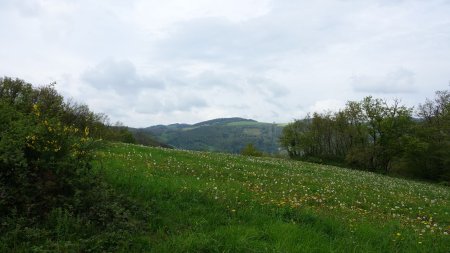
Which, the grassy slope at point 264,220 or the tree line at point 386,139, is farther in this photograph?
the tree line at point 386,139

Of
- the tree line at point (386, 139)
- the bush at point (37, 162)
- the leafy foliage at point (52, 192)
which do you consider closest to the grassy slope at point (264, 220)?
the leafy foliage at point (52, 192)

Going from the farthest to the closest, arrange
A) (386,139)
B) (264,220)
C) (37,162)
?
(386,139)
(264,220)
(37,162)

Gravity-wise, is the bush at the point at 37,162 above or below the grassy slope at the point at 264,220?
above

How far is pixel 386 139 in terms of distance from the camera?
223ft

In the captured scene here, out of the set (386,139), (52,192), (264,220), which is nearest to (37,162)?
(52,192)

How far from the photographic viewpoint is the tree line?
60312mm

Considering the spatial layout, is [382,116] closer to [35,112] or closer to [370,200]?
[370,200]

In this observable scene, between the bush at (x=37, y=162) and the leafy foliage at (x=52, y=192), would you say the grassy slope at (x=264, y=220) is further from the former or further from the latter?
the bush at (x=37, y=162)

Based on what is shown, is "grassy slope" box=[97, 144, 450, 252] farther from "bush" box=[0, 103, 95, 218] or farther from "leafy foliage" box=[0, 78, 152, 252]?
"bush" box=[0, 103, 95, 218]

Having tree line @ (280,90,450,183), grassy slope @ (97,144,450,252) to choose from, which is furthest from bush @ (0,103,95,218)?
tree line @ (280,90,450,183)

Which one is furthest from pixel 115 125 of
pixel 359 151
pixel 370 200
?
pixel 370 200

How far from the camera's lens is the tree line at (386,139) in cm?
6031

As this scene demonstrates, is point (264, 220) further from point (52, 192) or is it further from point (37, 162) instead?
point (37, 162)

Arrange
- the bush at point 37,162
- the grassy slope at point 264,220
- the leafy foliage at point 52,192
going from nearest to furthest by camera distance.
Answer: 1. the leafy foliage at point 52,192
2. the bush at point 37,162
3. the grassy slope at point 264,220
